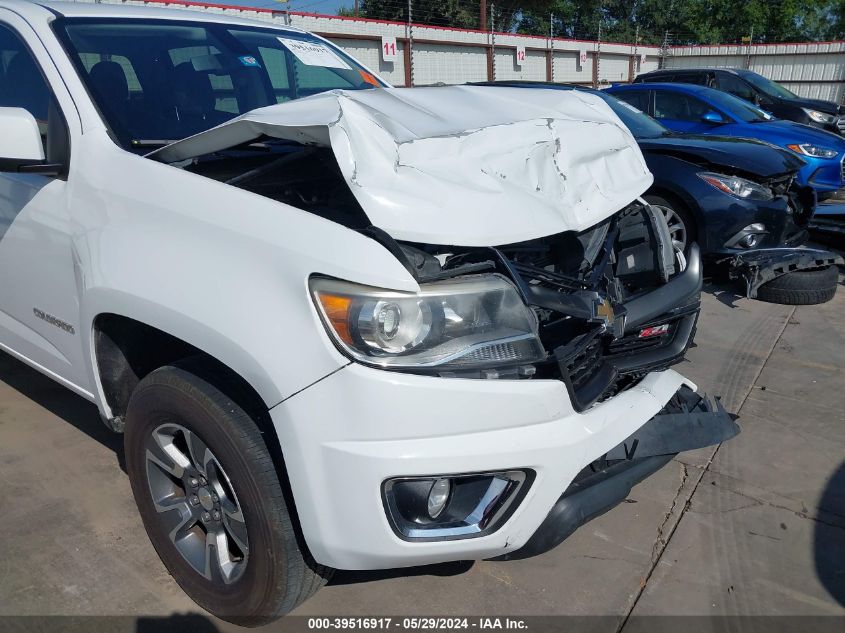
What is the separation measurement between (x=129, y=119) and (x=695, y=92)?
759cm

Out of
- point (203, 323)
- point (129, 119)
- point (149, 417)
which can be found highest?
point (129, 119)

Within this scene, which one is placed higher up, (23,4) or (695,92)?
(23,4)

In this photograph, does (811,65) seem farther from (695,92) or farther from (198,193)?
(198,193)

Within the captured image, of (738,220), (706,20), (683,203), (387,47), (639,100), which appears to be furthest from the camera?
(706,20)

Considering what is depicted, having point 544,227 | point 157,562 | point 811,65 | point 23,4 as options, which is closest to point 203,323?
point 544,227

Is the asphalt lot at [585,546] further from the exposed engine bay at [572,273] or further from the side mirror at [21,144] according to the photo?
the side mirror at [21,144]

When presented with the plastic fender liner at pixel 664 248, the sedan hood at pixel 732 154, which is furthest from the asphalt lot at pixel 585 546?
the sedan hood at pixel 732 154

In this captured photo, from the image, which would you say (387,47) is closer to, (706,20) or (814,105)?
(814,105)

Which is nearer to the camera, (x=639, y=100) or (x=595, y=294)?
(x=595, y=294)

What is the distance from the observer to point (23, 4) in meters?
2.92

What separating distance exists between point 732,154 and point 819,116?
6.97 meters

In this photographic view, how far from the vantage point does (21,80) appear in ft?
9.59

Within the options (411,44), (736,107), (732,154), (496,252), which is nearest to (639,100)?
(736,107)

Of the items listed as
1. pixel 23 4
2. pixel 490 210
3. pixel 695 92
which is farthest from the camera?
pixel 695 92
